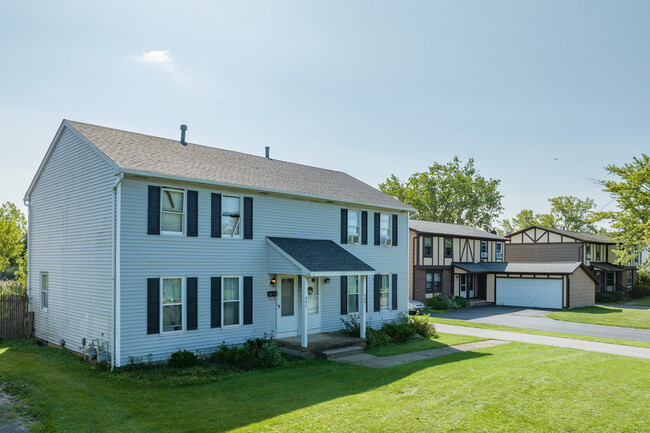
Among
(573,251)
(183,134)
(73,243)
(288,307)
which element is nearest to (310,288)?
(288,307)

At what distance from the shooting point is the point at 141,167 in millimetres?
13070

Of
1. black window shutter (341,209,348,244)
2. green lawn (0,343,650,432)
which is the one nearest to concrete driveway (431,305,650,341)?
green lawn (0,343,650,432)

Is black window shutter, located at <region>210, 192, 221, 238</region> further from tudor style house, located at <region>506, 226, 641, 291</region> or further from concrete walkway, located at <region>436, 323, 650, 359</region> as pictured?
tudor style house, located at <region>506, 226, 641, 291</region>

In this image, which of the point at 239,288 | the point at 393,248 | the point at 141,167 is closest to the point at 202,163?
the point at 141,167

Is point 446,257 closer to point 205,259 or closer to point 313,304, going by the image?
point 313,304

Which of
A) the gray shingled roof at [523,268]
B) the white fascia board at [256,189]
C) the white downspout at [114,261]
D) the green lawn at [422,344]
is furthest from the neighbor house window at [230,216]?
the gray shingled roof at [523,268]

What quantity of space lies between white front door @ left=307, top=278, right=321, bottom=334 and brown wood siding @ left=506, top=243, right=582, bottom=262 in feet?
107

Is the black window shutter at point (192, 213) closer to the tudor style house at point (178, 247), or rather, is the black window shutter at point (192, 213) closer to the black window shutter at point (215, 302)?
the tudor style house at point (178, 247)

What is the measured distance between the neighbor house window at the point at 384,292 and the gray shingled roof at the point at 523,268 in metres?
16.0

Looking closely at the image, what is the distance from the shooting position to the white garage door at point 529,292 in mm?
33625

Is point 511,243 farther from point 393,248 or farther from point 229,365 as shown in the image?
point 229,365

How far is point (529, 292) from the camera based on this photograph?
3503 cm

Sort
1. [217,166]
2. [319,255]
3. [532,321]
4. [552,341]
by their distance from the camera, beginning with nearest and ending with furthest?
[217,166]
[319,255]
[552,341]
[532,321]

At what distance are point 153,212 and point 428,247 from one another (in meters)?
24.4
